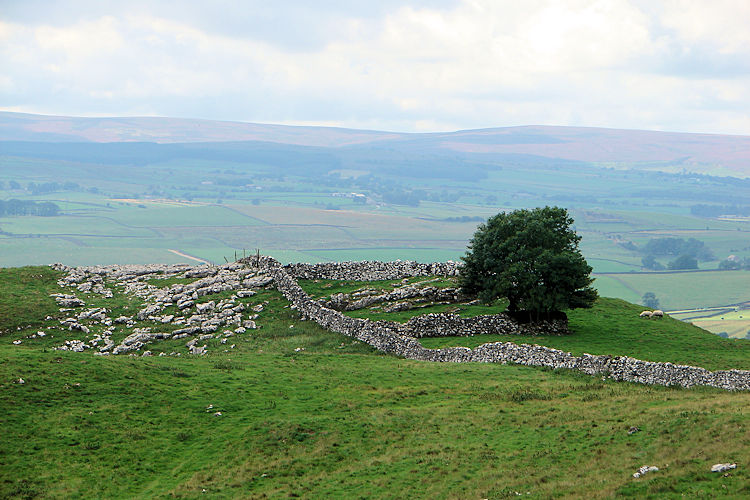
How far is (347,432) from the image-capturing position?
3133 centimetres

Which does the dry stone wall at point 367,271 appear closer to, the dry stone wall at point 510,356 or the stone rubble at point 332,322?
the stone rubble at point 332,322

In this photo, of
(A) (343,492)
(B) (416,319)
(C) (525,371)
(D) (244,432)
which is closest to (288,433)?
(D) (244,432)

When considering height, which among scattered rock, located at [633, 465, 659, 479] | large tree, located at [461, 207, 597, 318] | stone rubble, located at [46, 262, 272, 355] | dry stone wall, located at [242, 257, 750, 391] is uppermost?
large tree, located at [461, 207, 597, 318]

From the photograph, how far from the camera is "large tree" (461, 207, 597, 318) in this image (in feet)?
163

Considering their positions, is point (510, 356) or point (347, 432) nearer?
point (347, 432)

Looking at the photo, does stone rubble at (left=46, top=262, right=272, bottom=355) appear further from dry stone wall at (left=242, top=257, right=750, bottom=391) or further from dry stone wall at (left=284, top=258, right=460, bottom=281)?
dry stone wall at (left=242, top=257, right=750, bottom=391)

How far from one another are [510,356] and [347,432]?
16.5m

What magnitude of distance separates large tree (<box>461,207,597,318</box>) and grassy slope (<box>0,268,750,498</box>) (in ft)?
31.3

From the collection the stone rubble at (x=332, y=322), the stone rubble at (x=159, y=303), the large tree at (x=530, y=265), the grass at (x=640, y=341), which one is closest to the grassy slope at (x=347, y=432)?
the stone rubble at (x=332, y=322)

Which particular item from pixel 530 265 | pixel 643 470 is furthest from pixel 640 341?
pixel 643 470

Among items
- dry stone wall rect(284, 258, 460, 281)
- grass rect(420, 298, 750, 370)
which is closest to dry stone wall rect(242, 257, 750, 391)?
grass rect(420, 298, 750, 370)

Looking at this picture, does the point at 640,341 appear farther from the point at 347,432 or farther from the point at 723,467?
the point at 723,467

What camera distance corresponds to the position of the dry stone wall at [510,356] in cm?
3697

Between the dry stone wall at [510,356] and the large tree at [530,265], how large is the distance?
525cm
